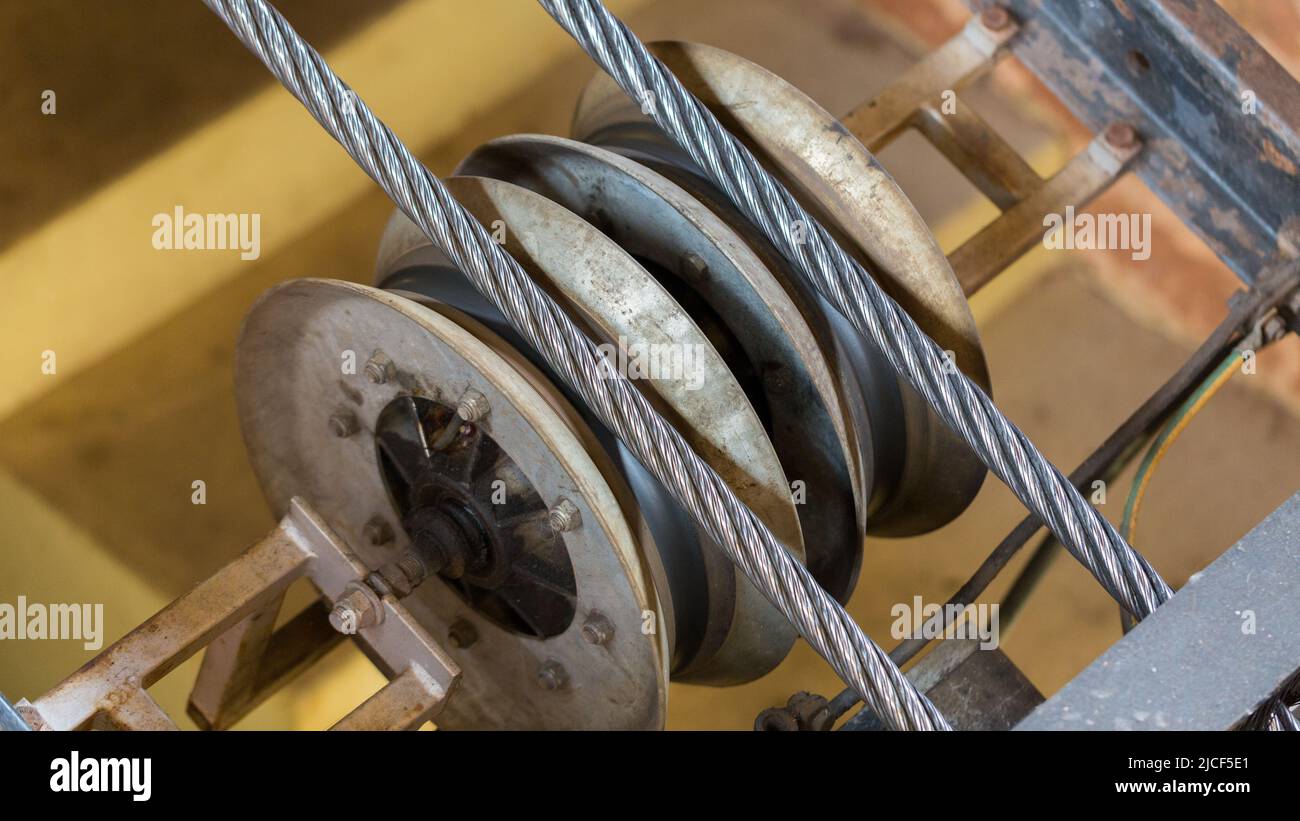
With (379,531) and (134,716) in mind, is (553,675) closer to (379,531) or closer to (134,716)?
(379,531)

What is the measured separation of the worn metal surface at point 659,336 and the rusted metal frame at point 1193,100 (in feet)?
2.73

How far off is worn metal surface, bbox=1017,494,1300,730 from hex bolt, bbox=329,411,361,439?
1.02 meters

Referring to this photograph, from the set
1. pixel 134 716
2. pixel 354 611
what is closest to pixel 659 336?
pixel 354 611

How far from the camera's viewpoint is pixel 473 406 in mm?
1926

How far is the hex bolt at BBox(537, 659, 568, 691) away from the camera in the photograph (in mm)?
2156

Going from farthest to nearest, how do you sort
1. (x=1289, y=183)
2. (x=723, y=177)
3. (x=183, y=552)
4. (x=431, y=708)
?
(x=183, y=552) < (x=1289, y=183) < (x=431, y=708) < (x=723, y=177)

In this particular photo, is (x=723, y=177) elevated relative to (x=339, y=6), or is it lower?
lower

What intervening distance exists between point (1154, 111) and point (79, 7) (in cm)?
208

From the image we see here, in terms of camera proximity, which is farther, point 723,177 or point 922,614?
point 922,614

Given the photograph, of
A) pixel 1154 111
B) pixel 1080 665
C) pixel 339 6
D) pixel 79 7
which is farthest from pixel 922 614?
pixel 79 7

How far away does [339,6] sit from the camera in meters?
3.42

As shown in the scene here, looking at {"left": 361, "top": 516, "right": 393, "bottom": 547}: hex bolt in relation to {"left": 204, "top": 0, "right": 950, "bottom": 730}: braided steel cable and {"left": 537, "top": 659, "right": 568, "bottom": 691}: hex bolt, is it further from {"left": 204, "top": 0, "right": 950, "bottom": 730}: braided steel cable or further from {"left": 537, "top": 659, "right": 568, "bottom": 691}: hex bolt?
{"left": 204, "top": 0, "right": 950, "bottom": 730}: braided steel cable
